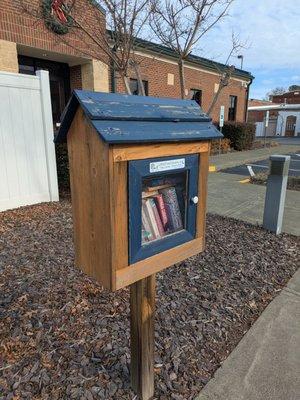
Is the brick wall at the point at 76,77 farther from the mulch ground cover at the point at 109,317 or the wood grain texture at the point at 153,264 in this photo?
the wood grain texture at the point at 153,264

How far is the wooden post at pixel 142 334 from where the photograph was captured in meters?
1.75

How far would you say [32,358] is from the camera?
2.14 metres

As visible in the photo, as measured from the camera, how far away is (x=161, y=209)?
175cm

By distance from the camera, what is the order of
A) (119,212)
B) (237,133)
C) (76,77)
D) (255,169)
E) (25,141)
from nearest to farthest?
(119,212) < (25,141) < (76,77) < (255,169) < (237,133)

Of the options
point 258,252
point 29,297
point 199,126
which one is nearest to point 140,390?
point 29,297

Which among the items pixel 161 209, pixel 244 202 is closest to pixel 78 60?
pixel 244 202

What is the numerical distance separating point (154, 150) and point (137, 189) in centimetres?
21

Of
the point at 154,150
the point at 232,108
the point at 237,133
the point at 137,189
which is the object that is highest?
the point at 232,108

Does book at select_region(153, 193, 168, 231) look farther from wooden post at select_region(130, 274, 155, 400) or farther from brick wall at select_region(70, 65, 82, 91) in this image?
brick wall at select_region(70, 65, 82, 91)

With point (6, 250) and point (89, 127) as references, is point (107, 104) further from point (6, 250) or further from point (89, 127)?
point (6, 250)

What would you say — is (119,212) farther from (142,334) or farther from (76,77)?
(76,77)

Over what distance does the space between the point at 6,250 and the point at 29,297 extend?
1193 mm

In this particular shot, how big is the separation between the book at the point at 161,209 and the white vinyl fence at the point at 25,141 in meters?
4.03

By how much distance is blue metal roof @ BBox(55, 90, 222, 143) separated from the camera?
138 centimetres
